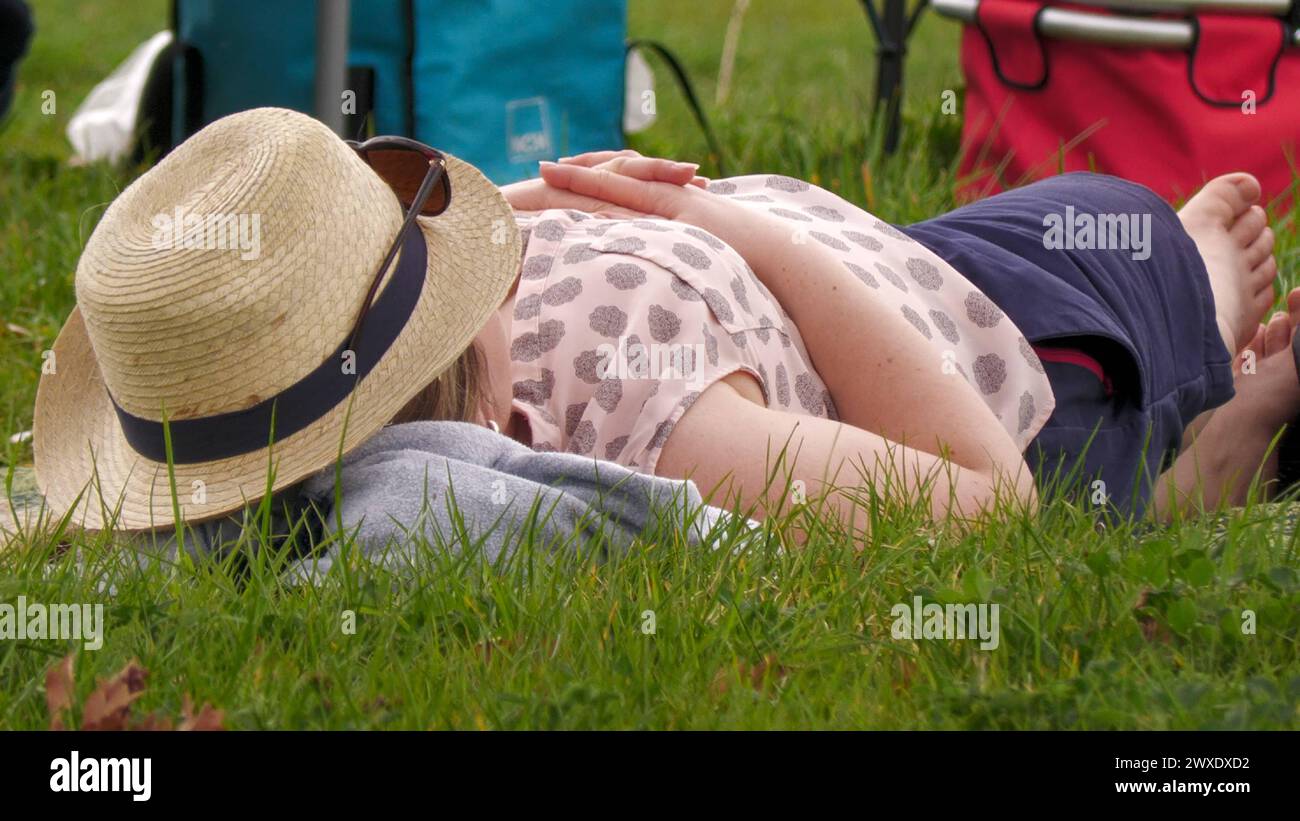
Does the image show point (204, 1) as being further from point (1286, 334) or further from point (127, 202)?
point (1286, 334)

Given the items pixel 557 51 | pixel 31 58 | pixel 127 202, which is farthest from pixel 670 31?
pixel 127 202

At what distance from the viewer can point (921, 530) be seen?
1.98 m

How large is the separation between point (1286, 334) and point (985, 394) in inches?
34.7

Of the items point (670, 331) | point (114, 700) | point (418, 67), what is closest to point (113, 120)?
point (418, 67)

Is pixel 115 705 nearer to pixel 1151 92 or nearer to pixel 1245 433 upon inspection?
pixel 1245 433

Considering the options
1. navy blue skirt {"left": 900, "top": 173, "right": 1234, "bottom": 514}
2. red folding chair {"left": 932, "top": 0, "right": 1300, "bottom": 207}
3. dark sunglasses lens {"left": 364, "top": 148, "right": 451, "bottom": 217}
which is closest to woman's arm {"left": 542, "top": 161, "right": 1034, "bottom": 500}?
navy blue skirt {"left": 900, "top": 173, "right": 1234, "bottom": 514}

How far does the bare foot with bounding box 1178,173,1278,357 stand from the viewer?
9.37 ft

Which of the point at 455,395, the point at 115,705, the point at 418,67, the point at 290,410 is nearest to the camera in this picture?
the point at 115,705

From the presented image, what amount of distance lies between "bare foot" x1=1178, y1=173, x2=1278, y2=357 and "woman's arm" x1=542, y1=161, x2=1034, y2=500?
87 centimetres

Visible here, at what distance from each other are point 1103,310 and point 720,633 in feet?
3.52

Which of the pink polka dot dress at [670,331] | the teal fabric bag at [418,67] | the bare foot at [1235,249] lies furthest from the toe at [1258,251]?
the teal fabric bag at [418,67]

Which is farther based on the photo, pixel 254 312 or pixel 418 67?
pixel 418 67

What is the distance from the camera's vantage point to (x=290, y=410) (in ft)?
6.13

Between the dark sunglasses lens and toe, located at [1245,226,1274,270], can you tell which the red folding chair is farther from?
the dark sunglasses lens
